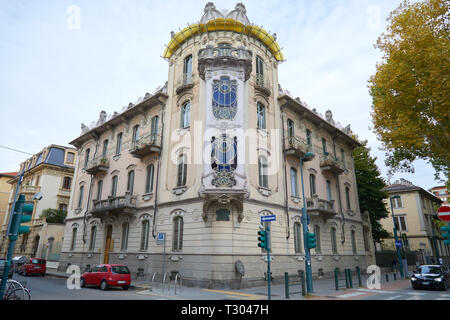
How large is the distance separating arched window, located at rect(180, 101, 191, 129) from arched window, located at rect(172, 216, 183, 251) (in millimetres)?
6505

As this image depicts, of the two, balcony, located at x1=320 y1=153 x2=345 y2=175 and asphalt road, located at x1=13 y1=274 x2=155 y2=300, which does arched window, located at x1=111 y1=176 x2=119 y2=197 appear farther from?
balcony, located at x1=320 y1=153 x2=345 y2=175

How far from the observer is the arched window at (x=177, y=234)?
707 inches

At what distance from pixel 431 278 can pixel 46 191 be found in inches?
1691

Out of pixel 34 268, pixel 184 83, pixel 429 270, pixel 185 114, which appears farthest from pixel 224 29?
pixel 34 268

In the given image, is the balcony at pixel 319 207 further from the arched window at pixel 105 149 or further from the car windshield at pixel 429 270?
the arched window at pixel 105 149

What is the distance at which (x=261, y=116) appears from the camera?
21359 millimetres

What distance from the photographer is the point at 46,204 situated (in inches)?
1534

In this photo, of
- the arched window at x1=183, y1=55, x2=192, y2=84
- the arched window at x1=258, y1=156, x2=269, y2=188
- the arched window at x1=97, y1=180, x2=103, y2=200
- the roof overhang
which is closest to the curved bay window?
the arched window at x1=183, y1=55, x2=192, y2=84

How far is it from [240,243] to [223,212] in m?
2.04

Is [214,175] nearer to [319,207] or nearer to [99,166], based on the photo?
[319,207]
